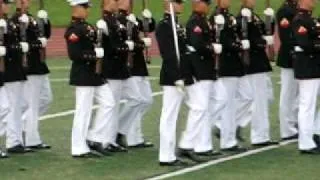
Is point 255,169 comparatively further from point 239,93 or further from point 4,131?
point 4,131

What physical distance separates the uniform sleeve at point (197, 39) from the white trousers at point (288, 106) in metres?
1.91

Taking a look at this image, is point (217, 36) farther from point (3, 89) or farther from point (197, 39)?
point (3, 89)

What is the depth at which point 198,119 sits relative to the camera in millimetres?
13797

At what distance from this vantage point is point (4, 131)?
47.9 feet

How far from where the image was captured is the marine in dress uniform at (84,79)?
46.0 feet

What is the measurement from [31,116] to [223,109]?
104 inches

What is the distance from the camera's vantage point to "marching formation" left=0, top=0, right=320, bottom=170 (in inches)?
543

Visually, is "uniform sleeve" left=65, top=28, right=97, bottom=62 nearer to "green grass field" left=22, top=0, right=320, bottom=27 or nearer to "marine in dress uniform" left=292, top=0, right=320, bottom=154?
"marine in dress uniform" left=292, top=0, right=320, bottom=154

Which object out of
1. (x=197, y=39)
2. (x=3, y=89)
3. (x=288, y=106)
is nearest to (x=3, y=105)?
(x=3, y=89)

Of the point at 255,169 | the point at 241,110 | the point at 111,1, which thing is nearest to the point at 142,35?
the point at 111,1

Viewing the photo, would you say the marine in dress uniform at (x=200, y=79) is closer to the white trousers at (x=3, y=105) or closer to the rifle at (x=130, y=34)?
the rifle at (x=130, y=34)

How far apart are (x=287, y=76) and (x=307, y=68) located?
1.20 metres

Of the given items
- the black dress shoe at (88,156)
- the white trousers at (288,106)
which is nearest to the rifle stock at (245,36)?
the white trousers at (288,106)

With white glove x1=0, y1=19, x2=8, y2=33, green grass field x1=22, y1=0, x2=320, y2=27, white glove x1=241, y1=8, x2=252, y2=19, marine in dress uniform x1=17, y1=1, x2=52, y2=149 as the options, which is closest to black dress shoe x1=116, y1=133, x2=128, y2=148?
marine in dress uniform x1=17, y1=1, x2=52, y2=149
